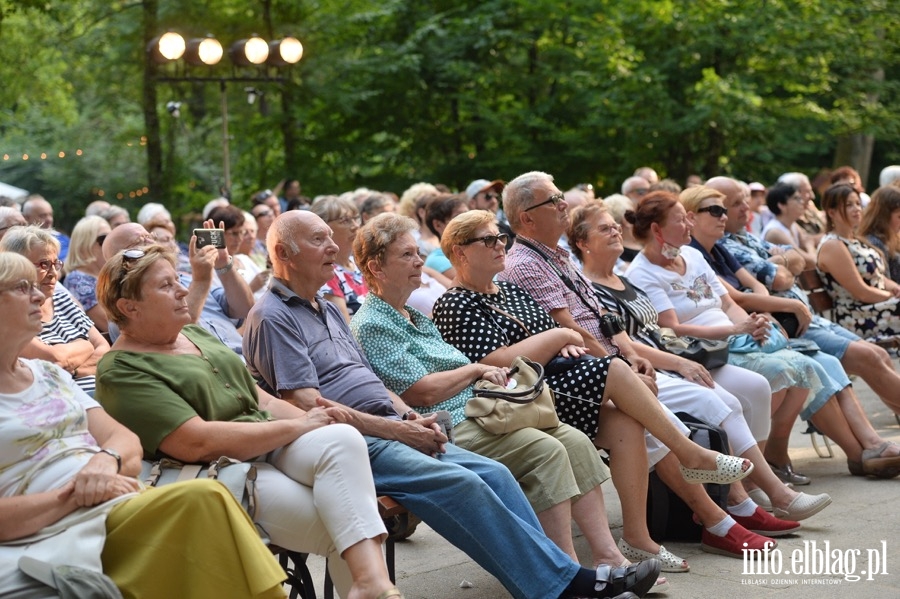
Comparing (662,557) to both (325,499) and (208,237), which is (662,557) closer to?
(325,499)

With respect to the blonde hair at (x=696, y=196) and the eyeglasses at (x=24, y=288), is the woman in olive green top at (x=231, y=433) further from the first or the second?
the blonde hair at (x=696, y=196)

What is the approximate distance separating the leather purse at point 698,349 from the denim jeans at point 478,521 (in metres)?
1.96

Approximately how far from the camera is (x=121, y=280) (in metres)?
3.62

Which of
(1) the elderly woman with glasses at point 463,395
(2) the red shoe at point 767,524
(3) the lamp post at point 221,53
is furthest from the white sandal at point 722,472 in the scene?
(3) the lamp post at point 221,53

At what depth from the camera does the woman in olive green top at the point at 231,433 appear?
340cm

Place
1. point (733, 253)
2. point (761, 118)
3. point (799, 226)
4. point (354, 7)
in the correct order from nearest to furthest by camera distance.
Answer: point (733, 253) → point (799, 226) → point (761, 118) → point (354, 7)

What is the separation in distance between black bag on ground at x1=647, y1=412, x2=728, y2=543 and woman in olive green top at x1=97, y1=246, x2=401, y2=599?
73.9 inches

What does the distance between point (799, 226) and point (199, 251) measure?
6409mm

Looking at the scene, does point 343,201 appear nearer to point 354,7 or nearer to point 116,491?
point 116,491

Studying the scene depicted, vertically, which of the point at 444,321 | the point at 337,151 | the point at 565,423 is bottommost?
the point at 337,151

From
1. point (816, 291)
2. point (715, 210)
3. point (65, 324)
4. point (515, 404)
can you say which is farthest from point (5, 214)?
point (816, 291)

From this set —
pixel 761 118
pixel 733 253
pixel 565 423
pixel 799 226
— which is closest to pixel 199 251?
pixel 565 423

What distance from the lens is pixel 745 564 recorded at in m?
4.58

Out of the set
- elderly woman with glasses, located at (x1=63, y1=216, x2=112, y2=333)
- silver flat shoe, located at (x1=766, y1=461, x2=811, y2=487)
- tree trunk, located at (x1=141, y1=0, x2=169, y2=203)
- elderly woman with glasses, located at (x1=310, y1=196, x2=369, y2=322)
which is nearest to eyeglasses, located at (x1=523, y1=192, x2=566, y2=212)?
elderly woman with glasses, located at (x1=310, y1=196, x2=369, y2=322)
